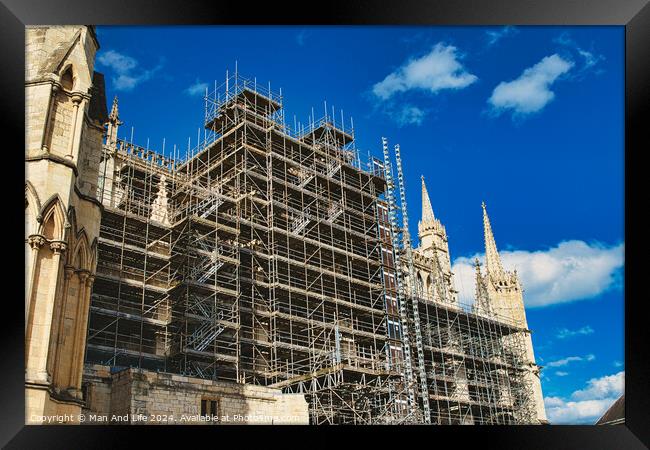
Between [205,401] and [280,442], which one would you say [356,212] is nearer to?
[205,401]

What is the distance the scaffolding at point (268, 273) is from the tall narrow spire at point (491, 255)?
45.5 ft

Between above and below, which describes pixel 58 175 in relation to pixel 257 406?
above

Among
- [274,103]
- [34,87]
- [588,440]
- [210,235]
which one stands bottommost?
[588,440]

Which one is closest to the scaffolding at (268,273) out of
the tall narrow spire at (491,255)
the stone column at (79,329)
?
the stone column at (79,329)

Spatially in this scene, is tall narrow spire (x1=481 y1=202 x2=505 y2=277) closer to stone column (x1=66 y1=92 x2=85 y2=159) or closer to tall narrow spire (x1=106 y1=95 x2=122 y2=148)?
tall narrow spire (x1=106 y1=95 x2=122 y2=148)

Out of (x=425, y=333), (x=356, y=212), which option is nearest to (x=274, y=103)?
(x=356, y=212)

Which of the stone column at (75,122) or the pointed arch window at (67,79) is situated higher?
the pointed arch window at (67,79)

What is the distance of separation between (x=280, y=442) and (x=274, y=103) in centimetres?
2012

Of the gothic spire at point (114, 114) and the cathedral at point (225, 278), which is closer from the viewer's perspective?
the cathedral at point (225, 278)
